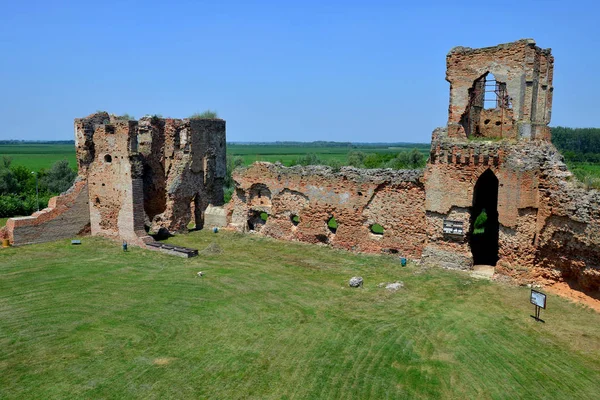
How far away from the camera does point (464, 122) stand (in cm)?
1870

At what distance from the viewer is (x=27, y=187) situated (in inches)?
1754

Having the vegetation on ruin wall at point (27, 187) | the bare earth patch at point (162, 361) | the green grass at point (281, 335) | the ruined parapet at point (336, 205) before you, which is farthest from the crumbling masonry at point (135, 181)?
the vegetation on ruin wall at point (27, 187)

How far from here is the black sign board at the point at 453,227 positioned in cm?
1678

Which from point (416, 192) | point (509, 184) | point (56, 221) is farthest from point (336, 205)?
point (56, 221)

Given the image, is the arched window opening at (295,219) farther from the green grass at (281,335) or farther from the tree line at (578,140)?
the tree line at (578,140)

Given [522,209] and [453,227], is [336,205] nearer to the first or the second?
[453,227]

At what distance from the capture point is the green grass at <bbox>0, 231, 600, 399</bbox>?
941 cm

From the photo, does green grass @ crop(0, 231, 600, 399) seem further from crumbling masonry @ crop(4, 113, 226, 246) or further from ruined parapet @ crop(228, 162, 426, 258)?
crumbling masonry @ crop(4, 113, 226, 246)

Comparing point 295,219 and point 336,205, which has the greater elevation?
point 336,205

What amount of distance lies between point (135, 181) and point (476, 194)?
13.5 meters

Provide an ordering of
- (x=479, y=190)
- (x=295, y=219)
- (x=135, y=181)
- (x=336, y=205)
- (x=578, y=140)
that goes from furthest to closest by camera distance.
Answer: (x=578, y=140)
(x=295, y=219)
(x=135, y=181)
(x=336, y=205)
(x=479, y=190)

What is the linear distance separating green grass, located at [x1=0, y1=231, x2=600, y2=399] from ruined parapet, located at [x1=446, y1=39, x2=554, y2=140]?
19.1ft

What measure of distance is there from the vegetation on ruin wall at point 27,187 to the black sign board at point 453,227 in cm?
2690

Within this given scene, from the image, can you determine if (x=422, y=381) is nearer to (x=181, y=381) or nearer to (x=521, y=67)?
(x=181, y=381)
